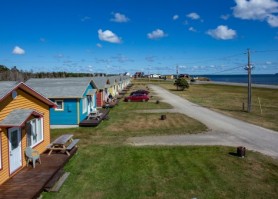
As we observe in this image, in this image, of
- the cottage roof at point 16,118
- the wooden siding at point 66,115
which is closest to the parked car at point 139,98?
the wooden siding at point 66,115

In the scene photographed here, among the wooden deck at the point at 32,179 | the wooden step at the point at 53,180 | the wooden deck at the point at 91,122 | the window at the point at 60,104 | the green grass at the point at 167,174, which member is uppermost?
the window at the point at 60,104

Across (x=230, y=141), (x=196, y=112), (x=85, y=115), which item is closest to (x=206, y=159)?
(x=230, y=141)

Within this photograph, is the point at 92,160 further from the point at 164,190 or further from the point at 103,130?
the point at 103,130

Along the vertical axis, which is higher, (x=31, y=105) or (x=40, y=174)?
(x=31, y=105)

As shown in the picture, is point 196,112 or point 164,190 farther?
point 196,112

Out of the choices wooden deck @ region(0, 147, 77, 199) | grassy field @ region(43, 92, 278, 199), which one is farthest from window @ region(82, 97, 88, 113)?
wooden deck @ region(0, 147, 77, 199)

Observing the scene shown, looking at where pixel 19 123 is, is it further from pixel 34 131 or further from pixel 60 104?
pixel 60 104

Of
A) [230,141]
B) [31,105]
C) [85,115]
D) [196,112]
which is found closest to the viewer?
[31,105]

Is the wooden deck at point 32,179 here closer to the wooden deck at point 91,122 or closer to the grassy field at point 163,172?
the grassy field at point 163,172

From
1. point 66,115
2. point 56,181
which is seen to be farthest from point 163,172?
point 66,115
